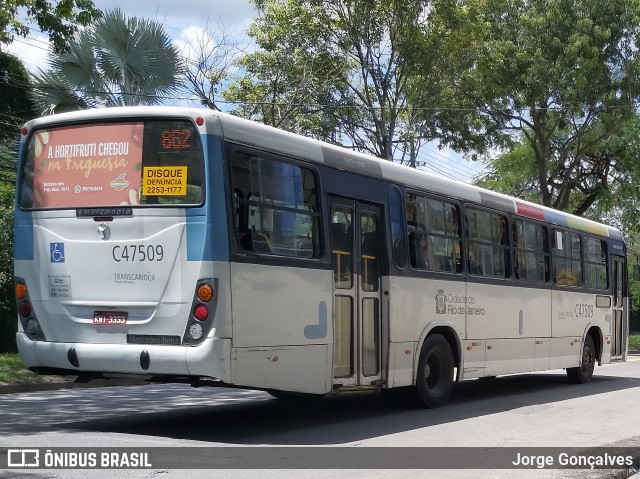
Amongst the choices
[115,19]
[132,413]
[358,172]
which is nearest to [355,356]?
[358,172]

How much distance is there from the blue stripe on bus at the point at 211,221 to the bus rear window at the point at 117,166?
0.10 metres

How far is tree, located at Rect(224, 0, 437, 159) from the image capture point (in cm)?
2577

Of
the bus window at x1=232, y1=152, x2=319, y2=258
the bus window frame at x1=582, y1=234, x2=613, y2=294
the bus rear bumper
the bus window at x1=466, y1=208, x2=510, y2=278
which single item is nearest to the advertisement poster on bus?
the bus window at x1=232, y1=152, x2=319, y2=258

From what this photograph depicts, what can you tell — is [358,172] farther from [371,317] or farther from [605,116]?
[605,116]

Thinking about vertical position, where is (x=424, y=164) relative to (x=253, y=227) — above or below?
above

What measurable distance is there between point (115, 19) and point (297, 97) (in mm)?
A: 5568

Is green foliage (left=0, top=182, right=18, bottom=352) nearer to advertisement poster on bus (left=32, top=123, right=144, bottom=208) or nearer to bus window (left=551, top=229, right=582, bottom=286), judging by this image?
bus window (left=551, top=229, right=582, bottom=286)

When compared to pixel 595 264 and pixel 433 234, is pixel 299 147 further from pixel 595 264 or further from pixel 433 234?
pixel 595 264

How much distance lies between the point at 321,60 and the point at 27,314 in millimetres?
17527

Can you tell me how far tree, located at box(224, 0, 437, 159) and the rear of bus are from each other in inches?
631

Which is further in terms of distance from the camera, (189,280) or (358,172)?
(358,172)

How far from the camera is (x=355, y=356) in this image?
36.4ft

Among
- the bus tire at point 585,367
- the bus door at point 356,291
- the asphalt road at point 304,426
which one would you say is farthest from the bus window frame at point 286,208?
the bus tire at point 585,367

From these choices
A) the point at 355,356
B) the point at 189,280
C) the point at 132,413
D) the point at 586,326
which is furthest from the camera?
the point at 586,326
